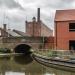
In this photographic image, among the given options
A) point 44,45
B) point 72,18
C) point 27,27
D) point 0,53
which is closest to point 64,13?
point 72,18

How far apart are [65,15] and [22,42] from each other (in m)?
11.6

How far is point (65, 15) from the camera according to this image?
40.2m

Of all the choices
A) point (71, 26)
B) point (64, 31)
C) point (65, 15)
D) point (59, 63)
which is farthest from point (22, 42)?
point (59, 63)

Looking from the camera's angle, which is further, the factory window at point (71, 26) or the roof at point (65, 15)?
the roof at point (65, 15)

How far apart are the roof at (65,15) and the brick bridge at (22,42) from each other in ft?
24.7

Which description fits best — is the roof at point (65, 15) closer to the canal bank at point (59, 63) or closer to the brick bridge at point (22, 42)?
the brick bridge at point (22, 42)

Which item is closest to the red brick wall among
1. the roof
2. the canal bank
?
the roof

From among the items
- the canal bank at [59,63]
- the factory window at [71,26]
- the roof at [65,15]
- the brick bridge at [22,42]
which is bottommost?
the canal bank at [59,63]

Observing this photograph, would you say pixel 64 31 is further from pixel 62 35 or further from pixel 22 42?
pixel 22 42

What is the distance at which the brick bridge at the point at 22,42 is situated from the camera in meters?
47.3

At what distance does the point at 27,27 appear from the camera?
7394 cm

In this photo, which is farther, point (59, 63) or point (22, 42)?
point (22, 42)

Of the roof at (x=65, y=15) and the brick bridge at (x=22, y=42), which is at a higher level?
the roof at (x=65, y=15)

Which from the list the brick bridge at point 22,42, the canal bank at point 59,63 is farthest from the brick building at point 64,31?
the brick bridge at point 22,42
